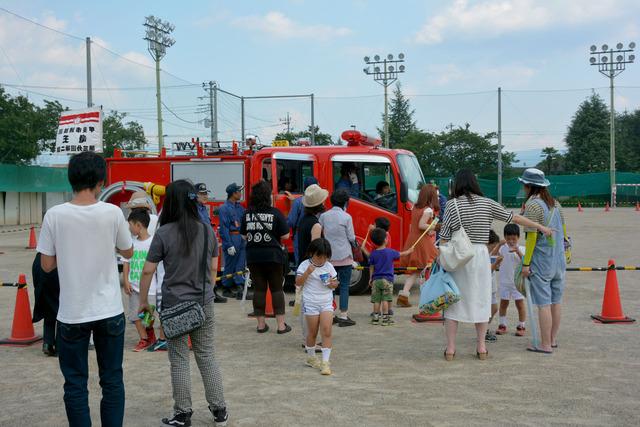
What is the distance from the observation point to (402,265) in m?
9.34

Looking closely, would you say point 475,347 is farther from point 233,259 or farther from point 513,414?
point 233,259

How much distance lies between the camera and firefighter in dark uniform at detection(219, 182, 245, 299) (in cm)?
951

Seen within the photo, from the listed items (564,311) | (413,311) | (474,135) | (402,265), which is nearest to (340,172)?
(402,265)

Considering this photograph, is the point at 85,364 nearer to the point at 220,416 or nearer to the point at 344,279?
the point at 220,416

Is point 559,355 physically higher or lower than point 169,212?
lower

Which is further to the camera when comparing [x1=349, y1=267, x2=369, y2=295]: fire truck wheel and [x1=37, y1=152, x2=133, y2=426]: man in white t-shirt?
[x1=349, y1=267, x2=369, y2=295]: fire truck wheel

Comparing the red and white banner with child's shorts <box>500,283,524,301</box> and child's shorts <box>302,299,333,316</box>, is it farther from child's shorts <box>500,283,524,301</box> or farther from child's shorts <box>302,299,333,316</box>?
child's shorts <box>500,283,524,301</box>

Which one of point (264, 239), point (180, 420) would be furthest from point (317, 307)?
point (180, 420)

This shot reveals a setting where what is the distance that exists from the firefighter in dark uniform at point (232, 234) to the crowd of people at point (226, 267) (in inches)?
0.9

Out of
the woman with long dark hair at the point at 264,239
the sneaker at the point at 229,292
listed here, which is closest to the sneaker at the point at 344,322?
the woman with long dark hair at the point at 264,239

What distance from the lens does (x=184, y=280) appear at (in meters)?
4.41

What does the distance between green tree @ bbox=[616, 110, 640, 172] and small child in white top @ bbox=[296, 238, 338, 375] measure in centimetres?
6317

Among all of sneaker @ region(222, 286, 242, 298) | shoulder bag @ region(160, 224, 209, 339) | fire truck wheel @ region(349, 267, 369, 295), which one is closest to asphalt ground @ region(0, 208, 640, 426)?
shoulder bag @ region(160, 224, 209, 339)

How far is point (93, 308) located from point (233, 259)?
19.7 feet
